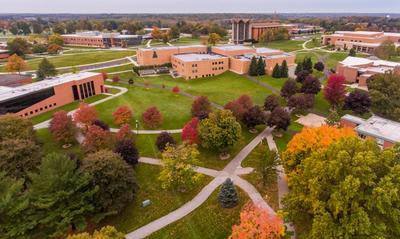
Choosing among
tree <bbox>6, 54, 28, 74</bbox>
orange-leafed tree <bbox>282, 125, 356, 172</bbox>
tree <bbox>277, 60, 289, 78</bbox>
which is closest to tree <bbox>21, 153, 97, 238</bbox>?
orange-leafed tree <bbox>282, 125, 356, 172</bbox>

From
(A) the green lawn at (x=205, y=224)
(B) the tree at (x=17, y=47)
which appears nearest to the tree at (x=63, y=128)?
(A) the green lawn at (x=205, y=224)

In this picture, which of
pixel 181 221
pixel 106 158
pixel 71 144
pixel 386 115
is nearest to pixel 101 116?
pixel 71 144

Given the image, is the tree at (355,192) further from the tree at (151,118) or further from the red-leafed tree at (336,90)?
the red-leafed tree at (336,90)

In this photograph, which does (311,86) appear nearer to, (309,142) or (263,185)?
(309,142)

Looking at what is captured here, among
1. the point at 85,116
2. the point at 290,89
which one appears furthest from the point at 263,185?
the point at 85,116

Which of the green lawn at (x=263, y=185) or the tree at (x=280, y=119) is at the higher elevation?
the tree at (x=280, y=119)

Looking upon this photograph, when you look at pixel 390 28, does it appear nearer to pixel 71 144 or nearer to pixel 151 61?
pixel 151 61
